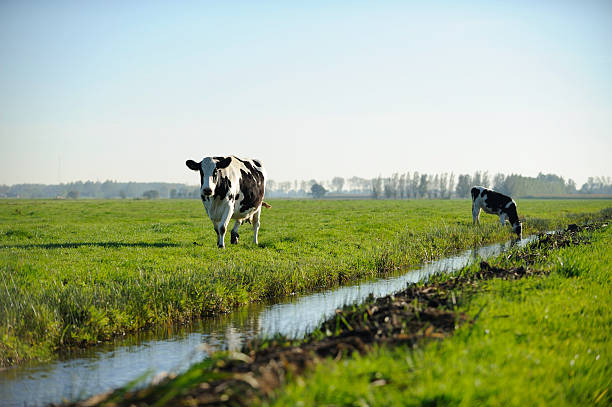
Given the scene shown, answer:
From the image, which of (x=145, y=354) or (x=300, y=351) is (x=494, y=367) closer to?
(x=300, y=351)

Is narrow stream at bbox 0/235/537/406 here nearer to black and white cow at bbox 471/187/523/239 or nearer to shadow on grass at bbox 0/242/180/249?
shadow on grass at bbox 0/242/180/249

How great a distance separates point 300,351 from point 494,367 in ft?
6.78

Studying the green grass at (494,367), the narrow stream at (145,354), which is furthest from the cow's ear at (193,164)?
the green grass at (494,367)

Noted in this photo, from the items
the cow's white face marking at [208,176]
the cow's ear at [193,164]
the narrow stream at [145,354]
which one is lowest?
the narrow stream at [145,354]

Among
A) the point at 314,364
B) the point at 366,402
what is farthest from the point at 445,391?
the point at 314,364

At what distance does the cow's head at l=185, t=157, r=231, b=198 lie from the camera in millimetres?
16375

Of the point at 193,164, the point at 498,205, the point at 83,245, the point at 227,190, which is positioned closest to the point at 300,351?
the point at 227,190

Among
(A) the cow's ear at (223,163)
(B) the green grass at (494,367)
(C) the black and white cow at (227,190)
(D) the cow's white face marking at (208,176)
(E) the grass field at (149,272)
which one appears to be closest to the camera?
(B) the green grass at (494,367)

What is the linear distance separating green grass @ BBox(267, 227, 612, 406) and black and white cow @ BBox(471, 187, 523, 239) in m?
22.4

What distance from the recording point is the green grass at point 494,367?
4.65 m

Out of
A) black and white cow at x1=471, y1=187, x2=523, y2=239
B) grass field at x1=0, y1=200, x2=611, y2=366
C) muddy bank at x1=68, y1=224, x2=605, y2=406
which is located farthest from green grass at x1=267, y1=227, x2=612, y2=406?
black and white cow at x1=471, y1=187, x2=523, y2=239

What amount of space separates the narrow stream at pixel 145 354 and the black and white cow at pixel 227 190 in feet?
17.9

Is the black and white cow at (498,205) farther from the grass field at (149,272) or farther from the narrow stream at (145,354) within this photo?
the narrow stream at (145,354)

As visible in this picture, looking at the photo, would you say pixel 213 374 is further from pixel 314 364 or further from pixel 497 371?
pixel 497 371
